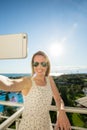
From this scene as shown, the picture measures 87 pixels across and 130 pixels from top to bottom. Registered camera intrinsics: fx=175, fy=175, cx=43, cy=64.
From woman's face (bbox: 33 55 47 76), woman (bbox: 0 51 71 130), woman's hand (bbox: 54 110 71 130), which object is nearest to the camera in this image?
woman's hand (bbox: 54 110 71 130)

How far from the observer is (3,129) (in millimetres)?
1104

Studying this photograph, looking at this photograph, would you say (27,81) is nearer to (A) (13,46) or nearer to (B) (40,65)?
(B) (40,65)

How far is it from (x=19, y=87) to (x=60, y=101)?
1.23 ft

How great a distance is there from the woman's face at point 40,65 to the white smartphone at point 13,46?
0.41 metres

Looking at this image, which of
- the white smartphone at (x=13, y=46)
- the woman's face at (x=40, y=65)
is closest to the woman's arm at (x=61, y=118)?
the woman's face at (x=40, y=65)

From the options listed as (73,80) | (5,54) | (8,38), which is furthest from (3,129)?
(73,80)

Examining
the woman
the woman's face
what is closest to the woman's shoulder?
the woman

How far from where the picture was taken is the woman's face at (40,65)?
4.78ft

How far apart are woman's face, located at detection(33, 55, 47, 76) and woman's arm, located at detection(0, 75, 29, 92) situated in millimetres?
157

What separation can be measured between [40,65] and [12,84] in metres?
0.39

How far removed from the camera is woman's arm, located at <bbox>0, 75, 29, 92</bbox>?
1.01 meters

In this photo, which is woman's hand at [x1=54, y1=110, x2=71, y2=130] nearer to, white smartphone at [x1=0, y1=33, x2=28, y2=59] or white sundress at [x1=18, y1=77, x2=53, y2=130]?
white sundress at [x1=18, y1=77, x2=53, y2=130]

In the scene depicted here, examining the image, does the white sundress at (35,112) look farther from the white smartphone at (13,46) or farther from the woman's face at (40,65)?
the white smartphone at (13,46)

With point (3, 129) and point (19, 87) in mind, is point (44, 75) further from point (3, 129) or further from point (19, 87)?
point (3, 129)
